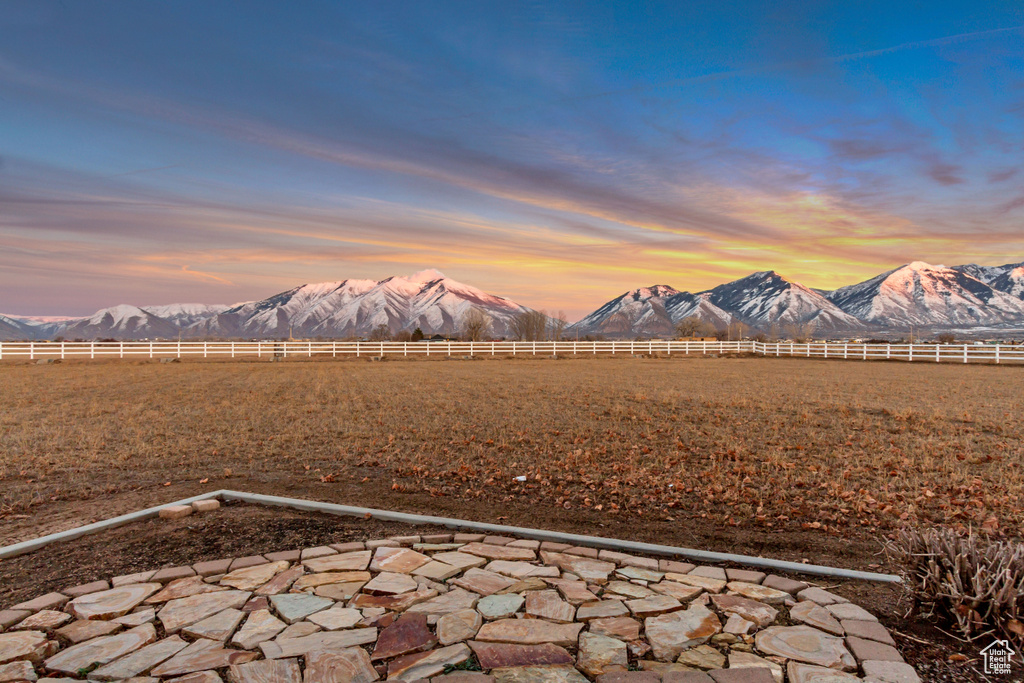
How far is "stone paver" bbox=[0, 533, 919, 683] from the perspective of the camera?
2811 mm

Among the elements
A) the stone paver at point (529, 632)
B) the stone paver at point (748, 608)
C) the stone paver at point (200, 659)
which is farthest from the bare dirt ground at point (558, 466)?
the stone paver at point (529, 632)

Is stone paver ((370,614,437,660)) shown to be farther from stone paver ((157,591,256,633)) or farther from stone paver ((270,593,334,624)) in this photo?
stone paver ((157,591,256,633))

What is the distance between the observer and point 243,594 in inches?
142

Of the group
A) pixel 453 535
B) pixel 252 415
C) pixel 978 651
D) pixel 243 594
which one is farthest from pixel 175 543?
pixel 252 415

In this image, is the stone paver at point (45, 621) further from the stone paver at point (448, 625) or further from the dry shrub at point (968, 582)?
the dry shrub at point (968, 582)

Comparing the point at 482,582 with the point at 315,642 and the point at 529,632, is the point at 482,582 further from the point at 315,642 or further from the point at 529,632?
the point at 315,642

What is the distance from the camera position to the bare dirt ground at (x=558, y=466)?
476cm

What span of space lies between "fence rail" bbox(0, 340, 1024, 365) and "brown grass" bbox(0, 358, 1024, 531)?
18857 millimetres

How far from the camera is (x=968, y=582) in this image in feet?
10.9

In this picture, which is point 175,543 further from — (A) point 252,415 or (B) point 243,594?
(A) point 252,415

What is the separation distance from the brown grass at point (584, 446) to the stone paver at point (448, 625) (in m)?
1.80

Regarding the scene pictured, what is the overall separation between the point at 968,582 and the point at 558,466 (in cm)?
432

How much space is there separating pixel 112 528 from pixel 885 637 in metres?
5.37

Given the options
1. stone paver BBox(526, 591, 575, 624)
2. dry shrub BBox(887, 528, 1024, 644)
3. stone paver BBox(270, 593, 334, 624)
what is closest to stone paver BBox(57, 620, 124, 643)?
stone paver BBox(270, 593, 334, 624)
